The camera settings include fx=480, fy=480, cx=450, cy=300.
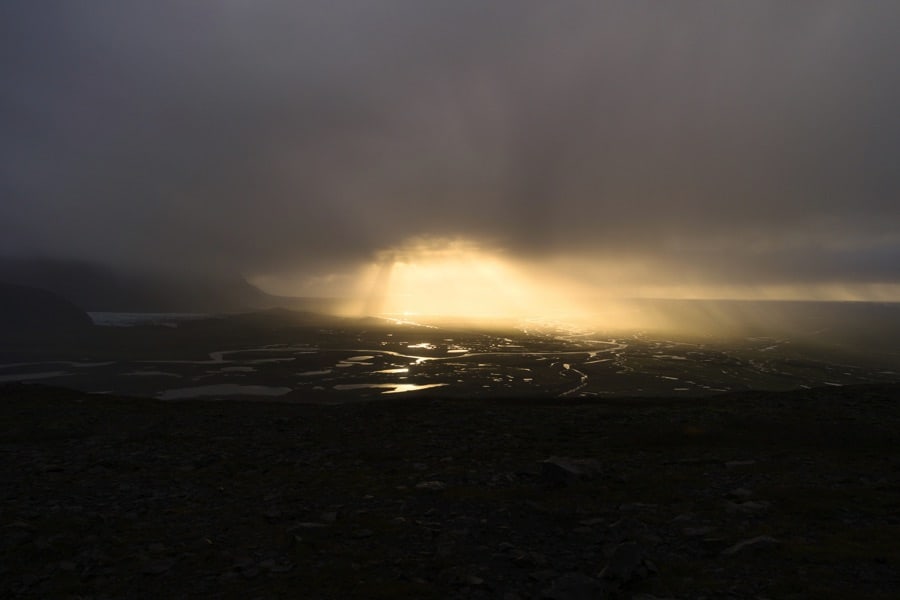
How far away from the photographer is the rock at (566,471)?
1497 cm

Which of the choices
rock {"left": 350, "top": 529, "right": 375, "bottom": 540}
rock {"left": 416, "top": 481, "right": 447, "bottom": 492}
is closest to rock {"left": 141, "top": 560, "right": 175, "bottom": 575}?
rock {"left": 350, "top": 529, "right": 375, "bottom": 540}

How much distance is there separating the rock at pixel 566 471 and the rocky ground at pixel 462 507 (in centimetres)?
7

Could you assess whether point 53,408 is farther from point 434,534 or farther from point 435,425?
point 434,534

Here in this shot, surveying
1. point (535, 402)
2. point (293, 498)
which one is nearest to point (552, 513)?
point (293, 498)

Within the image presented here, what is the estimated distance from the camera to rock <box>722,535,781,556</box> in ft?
31.9

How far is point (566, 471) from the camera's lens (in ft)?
49.6

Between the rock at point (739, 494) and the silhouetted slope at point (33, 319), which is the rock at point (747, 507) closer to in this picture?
the rock at point (739, 494)

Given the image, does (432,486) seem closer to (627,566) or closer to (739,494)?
(627,566)

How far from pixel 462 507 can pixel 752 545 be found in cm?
683

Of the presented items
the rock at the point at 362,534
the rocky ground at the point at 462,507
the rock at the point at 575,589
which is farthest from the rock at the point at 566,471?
the rock at the point at 575,589

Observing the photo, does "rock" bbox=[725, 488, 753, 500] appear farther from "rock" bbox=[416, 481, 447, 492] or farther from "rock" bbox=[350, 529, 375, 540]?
"rock" bbox=[350, 529, 375, 540]

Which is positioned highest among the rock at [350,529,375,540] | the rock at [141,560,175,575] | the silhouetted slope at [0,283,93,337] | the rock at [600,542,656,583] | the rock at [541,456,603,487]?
the silhouetted slope at [0,283,93,337]

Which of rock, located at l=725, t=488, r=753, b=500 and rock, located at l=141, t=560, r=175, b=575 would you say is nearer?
rock, located at l=141, t=560, r=175, b=575

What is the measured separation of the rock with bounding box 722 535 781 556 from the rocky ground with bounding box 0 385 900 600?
0.12 feet
